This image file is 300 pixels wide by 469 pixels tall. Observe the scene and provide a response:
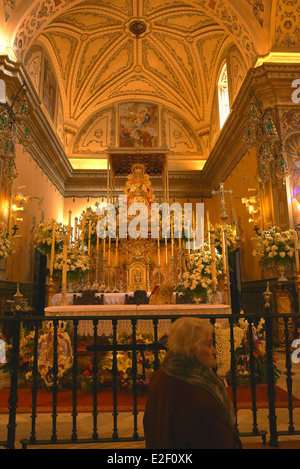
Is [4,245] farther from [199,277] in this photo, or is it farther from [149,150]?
[149,150]

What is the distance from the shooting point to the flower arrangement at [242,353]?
4730mm

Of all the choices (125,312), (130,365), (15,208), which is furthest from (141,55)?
(130,365)

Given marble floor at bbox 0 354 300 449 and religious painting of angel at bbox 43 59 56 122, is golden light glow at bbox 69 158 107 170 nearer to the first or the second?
religious painting of angel at bbox 43 59 56 122

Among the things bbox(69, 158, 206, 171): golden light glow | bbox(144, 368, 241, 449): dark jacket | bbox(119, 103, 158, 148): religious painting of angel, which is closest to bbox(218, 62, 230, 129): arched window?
bbox(69, 158, 206, 171): golden light glow

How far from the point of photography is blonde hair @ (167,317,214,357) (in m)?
1.91

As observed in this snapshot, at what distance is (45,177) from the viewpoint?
13930mm

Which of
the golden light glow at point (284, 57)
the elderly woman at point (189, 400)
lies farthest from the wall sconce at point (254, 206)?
the elderly woman at point (189, 400)

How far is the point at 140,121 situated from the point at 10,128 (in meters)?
11.0

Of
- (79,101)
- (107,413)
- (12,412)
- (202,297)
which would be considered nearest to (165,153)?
(202,297)

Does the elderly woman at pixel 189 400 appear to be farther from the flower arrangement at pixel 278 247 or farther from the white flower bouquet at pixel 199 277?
the flower arrangement at pixel 278 247

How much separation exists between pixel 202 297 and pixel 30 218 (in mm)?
7435

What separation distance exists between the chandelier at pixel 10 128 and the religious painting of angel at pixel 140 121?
8648 mm

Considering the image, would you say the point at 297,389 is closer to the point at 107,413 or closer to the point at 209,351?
the point at 107,413

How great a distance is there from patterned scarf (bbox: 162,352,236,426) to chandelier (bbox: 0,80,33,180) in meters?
6.33
